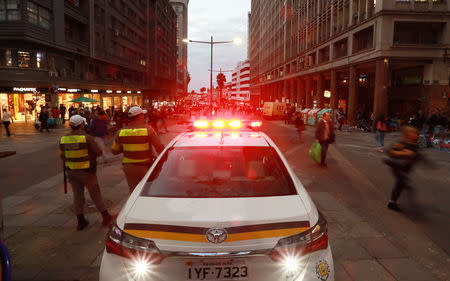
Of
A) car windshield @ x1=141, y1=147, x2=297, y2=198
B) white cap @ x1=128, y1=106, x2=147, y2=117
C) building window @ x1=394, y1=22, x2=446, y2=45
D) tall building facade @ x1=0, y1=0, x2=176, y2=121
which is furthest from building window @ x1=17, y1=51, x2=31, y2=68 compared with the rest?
car windshield @ x1=141, y1=147, x2=297, y2=198

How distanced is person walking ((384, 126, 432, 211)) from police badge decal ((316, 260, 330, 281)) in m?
4.77

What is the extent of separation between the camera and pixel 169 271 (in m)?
2.33

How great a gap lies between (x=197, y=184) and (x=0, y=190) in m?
7.19

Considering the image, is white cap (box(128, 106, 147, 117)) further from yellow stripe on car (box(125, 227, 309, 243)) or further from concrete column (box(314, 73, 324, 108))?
concrete column (box(314, 73, 324, 108))

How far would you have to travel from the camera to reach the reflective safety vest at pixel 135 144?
5.45m

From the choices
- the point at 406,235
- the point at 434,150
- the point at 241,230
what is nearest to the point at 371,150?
the point at 434,150

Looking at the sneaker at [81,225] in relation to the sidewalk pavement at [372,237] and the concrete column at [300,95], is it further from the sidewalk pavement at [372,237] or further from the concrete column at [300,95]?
the concrete column at [300,95]

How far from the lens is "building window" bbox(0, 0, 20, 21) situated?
27.5 meters

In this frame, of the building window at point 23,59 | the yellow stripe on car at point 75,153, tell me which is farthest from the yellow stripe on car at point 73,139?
the building window at point 23,59

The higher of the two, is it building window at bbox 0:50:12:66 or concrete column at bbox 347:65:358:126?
building window at bbox 0:50:12:66

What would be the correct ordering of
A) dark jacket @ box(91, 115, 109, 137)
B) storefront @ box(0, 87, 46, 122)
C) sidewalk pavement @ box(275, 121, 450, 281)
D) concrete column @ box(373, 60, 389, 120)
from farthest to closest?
storefront @ box(0, 87, 46, 122) < concrete column @ box(373, 60, 389, 120) < dark jacket @ box(91, 115, 109, 137) < sidewalk pavement @ box(275, 121, 450, 281)

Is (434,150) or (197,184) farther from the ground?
(197,184)

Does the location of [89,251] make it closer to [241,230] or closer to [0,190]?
[241,230]

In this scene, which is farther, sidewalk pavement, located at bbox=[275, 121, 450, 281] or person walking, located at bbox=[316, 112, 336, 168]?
person walking, located at bbox=[316, 112, 336, 168]
